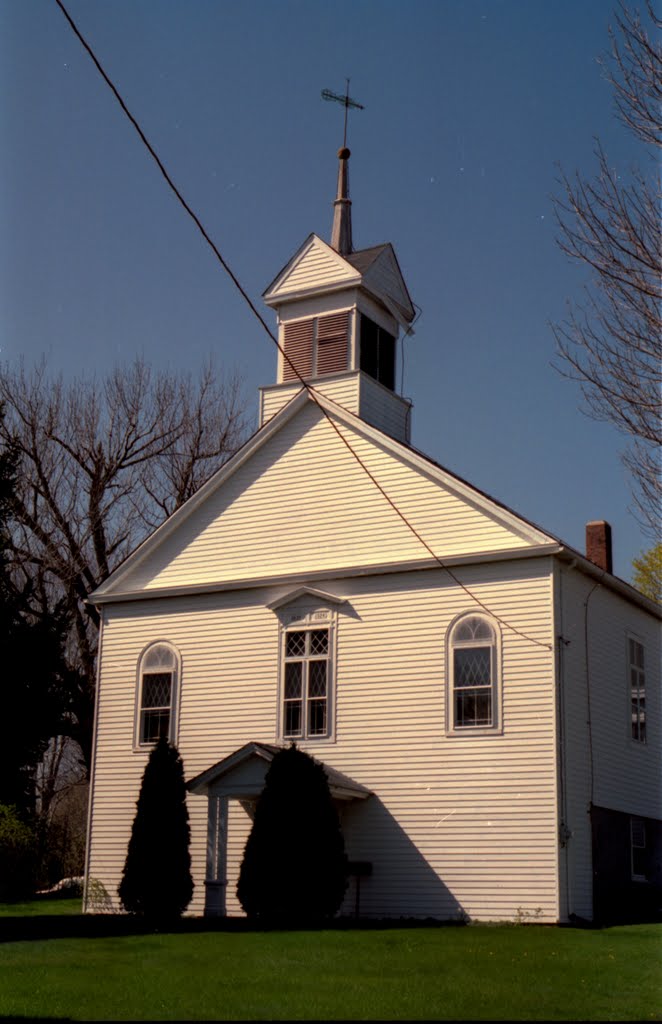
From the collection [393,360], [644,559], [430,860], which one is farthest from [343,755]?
[644,559]

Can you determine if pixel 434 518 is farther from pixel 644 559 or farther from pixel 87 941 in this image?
pixel 644 559

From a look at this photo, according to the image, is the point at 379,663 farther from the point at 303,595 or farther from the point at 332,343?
the point at 332,343

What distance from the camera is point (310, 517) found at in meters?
25.0

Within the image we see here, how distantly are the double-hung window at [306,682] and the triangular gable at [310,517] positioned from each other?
1.32 m

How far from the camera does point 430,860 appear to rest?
2173cm

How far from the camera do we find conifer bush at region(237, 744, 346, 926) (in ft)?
66.5

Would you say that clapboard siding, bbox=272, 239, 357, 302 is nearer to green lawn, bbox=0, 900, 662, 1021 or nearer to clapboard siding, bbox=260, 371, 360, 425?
clapboard siding, bbox=260, 371, 360, 425

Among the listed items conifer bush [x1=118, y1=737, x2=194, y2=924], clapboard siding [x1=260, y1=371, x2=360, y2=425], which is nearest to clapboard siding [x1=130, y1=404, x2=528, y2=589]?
clapboard siding [x1=260, y1=371, x2=360, y2=425]

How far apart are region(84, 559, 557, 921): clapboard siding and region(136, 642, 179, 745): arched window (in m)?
0.27

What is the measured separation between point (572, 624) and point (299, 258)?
10682mm

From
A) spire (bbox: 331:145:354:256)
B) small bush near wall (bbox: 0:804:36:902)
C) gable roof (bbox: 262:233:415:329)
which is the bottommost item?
small bush near wall (bbox: 0:804:36:902)

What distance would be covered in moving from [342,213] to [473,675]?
1266 centimetres

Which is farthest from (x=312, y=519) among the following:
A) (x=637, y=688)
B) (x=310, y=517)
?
(x=637, y=688)

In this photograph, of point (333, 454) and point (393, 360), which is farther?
point (393, 360)
